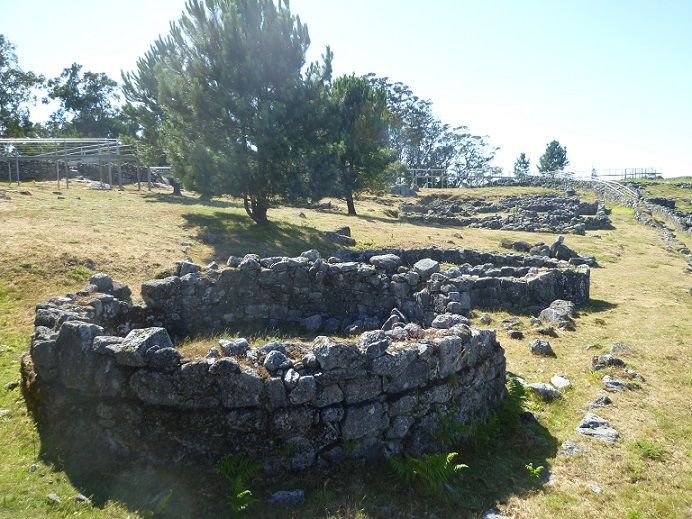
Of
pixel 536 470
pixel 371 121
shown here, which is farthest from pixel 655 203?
pixel 536 470

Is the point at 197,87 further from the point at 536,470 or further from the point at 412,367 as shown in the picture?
the point at 536,470

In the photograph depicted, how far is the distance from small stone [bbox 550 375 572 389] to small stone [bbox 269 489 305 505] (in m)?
6.60

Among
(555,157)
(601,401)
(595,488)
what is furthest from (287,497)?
(555,157)

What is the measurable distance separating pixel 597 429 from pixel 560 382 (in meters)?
1.97

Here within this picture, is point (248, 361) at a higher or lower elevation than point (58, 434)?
higher

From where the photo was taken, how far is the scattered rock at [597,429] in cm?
864

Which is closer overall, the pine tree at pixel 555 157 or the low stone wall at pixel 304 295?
the low stone wall at pixel 304 295

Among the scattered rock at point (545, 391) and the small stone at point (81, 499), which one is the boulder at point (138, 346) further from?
the scattered rock at point (545, 391)

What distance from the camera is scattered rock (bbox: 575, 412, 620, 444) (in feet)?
28.3

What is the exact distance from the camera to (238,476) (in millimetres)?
6523

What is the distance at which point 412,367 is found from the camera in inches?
304

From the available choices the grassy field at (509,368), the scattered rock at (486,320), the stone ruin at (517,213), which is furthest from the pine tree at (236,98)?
the stone ruin at (517,213)

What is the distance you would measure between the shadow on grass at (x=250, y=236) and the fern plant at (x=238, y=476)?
14.7m

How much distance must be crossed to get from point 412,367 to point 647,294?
16689 millimetres
